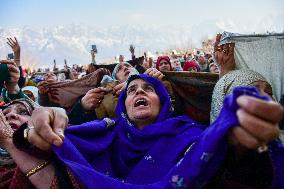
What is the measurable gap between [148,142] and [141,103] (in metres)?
0.42

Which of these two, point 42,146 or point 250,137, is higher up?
point 250,137

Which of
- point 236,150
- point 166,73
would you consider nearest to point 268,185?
point 236,150

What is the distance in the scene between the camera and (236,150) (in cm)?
163

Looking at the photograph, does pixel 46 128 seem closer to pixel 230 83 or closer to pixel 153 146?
pixel 153 146

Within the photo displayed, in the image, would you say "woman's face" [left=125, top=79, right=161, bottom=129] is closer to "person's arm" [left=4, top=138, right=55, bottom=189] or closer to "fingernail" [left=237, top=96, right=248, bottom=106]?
"person's arm" [left=4, top=138, right=55, bottom=189]

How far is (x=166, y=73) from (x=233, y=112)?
8.19ft

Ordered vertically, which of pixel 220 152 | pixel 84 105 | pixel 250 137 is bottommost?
pixel 84 105

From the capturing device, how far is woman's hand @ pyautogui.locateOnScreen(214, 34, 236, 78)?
3.38m

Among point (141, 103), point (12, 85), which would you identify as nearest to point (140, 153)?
point (141, 103)

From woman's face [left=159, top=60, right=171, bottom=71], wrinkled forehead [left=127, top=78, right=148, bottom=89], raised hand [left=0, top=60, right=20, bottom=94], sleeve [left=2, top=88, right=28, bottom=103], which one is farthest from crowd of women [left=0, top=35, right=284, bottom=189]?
woman's face [left=159, top=60, right=171, bottom=71]

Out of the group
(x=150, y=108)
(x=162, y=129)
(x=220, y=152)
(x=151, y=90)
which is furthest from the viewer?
(x=151, y=90)

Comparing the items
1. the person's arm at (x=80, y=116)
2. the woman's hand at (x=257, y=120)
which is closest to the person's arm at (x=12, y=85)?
the person's arm at (x=80, y=116)

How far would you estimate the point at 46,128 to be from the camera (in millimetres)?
1922

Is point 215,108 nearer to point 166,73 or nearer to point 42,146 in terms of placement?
point 166,73
